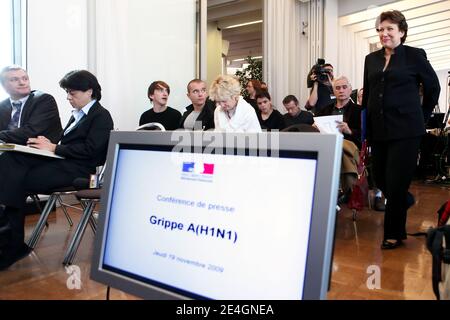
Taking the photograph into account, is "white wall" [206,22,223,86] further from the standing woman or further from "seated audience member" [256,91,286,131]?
the standing woman

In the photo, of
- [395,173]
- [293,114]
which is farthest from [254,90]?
[395,173]

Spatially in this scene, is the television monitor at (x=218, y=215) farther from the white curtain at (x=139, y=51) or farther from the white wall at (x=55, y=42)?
the white curtain at (x=139, y=51)

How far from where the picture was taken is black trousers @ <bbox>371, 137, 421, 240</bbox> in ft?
7.50

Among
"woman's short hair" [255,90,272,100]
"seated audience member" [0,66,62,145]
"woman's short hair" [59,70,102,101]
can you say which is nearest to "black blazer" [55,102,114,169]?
"woman's short hair" [59,70,102,101]

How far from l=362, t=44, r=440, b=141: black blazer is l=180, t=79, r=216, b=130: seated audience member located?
1.66m

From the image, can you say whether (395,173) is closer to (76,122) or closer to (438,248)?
(438,248)

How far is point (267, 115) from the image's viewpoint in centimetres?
395

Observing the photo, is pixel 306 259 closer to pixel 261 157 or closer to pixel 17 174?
pixel 261 157

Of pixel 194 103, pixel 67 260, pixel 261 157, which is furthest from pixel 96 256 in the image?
pixel 194 103

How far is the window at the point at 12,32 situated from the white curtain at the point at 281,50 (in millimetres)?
3644

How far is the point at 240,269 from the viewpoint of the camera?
1.78 ft

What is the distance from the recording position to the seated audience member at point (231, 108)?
2502 millimetres

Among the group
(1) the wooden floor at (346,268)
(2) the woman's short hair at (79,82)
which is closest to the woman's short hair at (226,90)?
(2) the woman's short hair at (79,82)

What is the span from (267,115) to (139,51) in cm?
169
